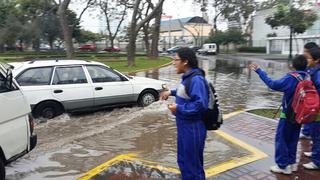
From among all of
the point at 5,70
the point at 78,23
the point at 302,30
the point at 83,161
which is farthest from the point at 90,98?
the point at 78,23

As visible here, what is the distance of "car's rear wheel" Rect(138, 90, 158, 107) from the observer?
12104 mm

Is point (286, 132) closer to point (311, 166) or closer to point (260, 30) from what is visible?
point (311, 166)

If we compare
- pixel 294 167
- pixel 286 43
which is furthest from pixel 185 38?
pixel 294 167

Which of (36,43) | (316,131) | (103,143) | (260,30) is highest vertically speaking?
(260,30)

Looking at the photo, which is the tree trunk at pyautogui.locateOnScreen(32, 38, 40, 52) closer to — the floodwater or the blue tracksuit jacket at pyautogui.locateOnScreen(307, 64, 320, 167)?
the floodwater

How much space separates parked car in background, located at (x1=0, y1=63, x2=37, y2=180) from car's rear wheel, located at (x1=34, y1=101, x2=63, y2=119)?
4457 mm

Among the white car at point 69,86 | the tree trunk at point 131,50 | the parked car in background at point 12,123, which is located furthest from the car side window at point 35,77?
the tree trunk at point 131,50

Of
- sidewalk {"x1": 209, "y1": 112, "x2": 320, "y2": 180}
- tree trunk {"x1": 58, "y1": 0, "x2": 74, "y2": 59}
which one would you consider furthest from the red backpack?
tree trunk {"x1": 58, "y1": 0, "x2": 74, "y2": 59}

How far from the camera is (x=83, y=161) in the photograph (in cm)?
715

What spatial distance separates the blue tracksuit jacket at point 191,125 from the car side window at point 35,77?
249 inches

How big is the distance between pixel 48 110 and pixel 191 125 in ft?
21.4

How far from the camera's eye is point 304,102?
5723 millimetres

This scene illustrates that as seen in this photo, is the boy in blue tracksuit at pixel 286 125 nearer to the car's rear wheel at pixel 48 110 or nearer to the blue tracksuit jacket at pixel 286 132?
the blue tracksuit jacket at pixel 286 132

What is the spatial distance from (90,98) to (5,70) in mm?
5167
